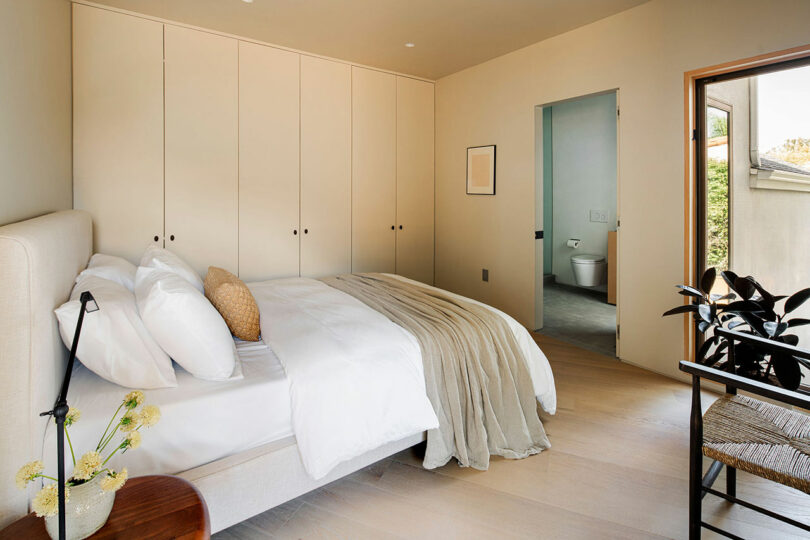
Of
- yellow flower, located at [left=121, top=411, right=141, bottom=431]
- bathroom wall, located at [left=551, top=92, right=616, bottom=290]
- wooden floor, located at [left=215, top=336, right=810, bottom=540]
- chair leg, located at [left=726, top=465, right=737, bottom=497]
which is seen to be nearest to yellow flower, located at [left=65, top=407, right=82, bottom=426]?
yellow flower, located at [left=121, top=411, right=141, bottom=431]

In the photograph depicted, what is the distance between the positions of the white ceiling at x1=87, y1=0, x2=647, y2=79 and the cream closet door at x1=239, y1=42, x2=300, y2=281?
0.26 metres

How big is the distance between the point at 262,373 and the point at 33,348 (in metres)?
0.77

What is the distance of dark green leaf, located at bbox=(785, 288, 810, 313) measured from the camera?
83.3 inches

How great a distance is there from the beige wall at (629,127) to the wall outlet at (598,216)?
221cm

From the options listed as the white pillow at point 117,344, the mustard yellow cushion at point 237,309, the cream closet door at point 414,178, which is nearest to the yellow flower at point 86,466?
the white pillow at point 117,344

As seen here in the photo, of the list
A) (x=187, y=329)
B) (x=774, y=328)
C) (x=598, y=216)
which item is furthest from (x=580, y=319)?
(x=187, y=329)

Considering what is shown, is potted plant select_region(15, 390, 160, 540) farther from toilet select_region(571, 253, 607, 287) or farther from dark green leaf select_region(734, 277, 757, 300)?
toilet select_region(571, 253, 607, 287)

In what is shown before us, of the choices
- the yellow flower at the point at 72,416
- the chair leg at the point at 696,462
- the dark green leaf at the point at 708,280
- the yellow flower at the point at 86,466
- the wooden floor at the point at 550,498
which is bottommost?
the wooden floor at the point at 550,498

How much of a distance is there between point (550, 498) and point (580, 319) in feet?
10.6

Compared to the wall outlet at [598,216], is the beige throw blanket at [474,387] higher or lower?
lower

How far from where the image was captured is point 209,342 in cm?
176

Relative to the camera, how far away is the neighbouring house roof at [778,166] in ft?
8.74

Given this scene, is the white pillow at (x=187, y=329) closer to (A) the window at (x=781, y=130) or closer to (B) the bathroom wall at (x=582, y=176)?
(A) the window at (x=781, y=130)

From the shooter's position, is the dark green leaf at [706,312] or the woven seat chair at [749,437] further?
the dark green leaf at [706,312]
